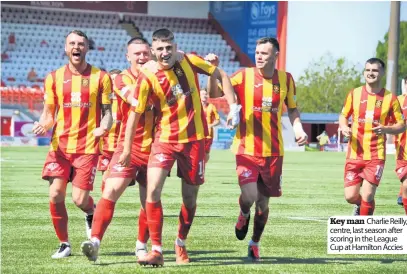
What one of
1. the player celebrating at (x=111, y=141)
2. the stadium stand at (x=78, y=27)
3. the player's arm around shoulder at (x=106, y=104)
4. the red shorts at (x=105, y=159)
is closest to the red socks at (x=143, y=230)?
the player's arm around shoulder at (x=106, y=104)

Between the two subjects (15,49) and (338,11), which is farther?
(338,11)

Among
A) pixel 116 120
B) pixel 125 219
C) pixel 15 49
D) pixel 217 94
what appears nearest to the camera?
pixel 217 94

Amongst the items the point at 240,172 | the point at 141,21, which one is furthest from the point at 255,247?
the point at 141,21

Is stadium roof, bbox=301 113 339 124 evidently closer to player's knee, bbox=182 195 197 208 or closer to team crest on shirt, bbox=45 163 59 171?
team crest on shirt, bbox=45 163 59 171

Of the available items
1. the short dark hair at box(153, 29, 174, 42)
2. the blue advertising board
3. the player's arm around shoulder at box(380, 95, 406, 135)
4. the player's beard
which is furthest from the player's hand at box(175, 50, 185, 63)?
the blue advertising board

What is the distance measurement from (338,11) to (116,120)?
156 ft

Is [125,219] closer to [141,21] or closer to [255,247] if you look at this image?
[255,247]

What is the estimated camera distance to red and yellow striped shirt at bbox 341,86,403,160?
32.5 ft

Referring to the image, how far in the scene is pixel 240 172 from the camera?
8430 mm

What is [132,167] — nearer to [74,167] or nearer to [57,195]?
[74,167]

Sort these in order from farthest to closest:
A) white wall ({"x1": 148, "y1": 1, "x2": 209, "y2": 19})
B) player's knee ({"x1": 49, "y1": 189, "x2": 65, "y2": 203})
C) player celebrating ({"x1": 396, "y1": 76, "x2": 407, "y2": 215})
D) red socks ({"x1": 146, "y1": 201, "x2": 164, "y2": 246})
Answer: white wall ({"x1": 148, "y1": 1, "x2": 209, "y2": 19}) → player celebrating ({"x1": 396, "y1": 76, "x2": 407, "y2": 215}) → player's knee ({"x1": 49, "y1": 189, "x2": 65, "y2": 203}) → red socks ({"x1": 146, "y1": 201, "x2": 164, "y2": 246})

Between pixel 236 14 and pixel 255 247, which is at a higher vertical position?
pixel 236 14

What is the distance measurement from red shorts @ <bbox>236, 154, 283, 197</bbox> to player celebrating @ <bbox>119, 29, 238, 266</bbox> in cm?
75
